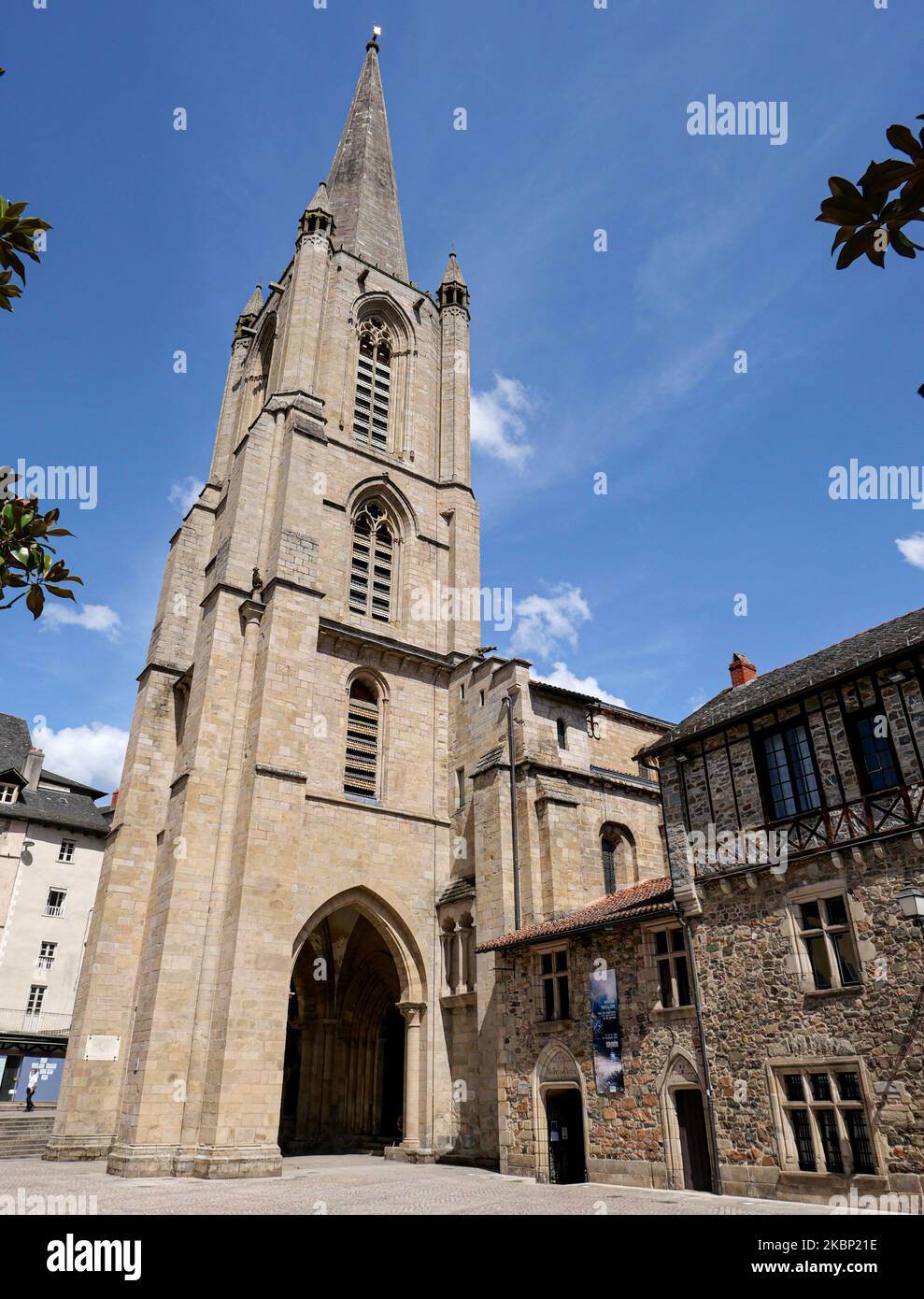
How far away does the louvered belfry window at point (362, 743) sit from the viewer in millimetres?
23969

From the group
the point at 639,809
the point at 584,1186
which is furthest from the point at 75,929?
the point at 584,1186

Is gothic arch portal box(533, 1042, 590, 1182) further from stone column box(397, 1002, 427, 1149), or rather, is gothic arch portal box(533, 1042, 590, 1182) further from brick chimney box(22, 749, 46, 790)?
brick chimney box(22, 749, 46, 790)

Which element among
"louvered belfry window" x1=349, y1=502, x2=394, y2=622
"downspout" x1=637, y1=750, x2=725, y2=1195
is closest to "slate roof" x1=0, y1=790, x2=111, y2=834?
"louvered belfry window" x1=349, y1=502, x2=394, y2=622

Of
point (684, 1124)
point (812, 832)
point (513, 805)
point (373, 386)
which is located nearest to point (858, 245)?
point (812, 832)

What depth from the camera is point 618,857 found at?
2392cm

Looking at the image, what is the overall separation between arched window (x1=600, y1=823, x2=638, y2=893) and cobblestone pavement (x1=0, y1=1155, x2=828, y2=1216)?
8267 millimetres

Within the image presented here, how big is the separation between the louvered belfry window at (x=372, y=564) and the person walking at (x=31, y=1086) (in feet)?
63.5

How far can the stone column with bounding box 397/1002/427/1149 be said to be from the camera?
824 inches

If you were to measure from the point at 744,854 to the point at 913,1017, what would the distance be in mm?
3462

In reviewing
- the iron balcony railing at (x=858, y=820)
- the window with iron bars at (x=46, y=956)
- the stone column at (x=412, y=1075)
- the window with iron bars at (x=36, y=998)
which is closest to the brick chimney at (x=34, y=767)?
the window with iron bars at (x=46, y=956)

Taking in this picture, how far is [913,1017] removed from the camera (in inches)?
448

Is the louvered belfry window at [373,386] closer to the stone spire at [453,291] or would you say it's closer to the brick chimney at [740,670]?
the stone spire at [453,291]

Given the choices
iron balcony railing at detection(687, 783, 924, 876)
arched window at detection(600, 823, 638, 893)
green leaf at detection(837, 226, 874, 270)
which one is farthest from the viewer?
arched window at detection(600, 823, 638, 893)

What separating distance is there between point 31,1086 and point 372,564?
22242 mm
